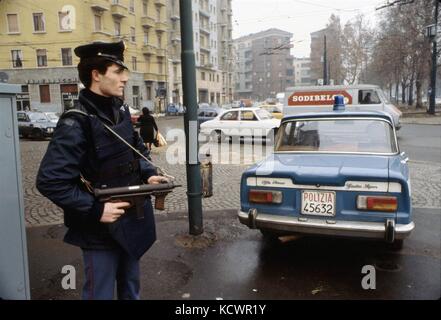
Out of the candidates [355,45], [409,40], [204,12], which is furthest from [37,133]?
[204,12]

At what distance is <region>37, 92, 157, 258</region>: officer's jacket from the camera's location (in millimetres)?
2188

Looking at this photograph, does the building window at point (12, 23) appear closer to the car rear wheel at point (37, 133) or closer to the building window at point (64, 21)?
the building window at point (64, 21)

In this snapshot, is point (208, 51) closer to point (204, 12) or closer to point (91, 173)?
point (204, 12)

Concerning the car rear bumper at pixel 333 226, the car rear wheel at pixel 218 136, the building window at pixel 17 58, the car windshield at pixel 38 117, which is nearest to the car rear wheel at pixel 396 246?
the car rear bumper at pixel 333 226

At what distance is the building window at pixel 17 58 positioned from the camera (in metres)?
40.6

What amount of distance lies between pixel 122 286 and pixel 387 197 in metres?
2.65

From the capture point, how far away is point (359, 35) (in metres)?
55.1

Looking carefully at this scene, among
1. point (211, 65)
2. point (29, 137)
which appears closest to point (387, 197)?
point (29, 137)

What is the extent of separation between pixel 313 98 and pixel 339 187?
58.8ft

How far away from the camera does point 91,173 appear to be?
7.83 feet

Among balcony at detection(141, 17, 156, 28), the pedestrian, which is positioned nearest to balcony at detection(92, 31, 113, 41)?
balcony at detection(141, 17, 156, 28)

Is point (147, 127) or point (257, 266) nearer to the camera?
point (257, 266)
